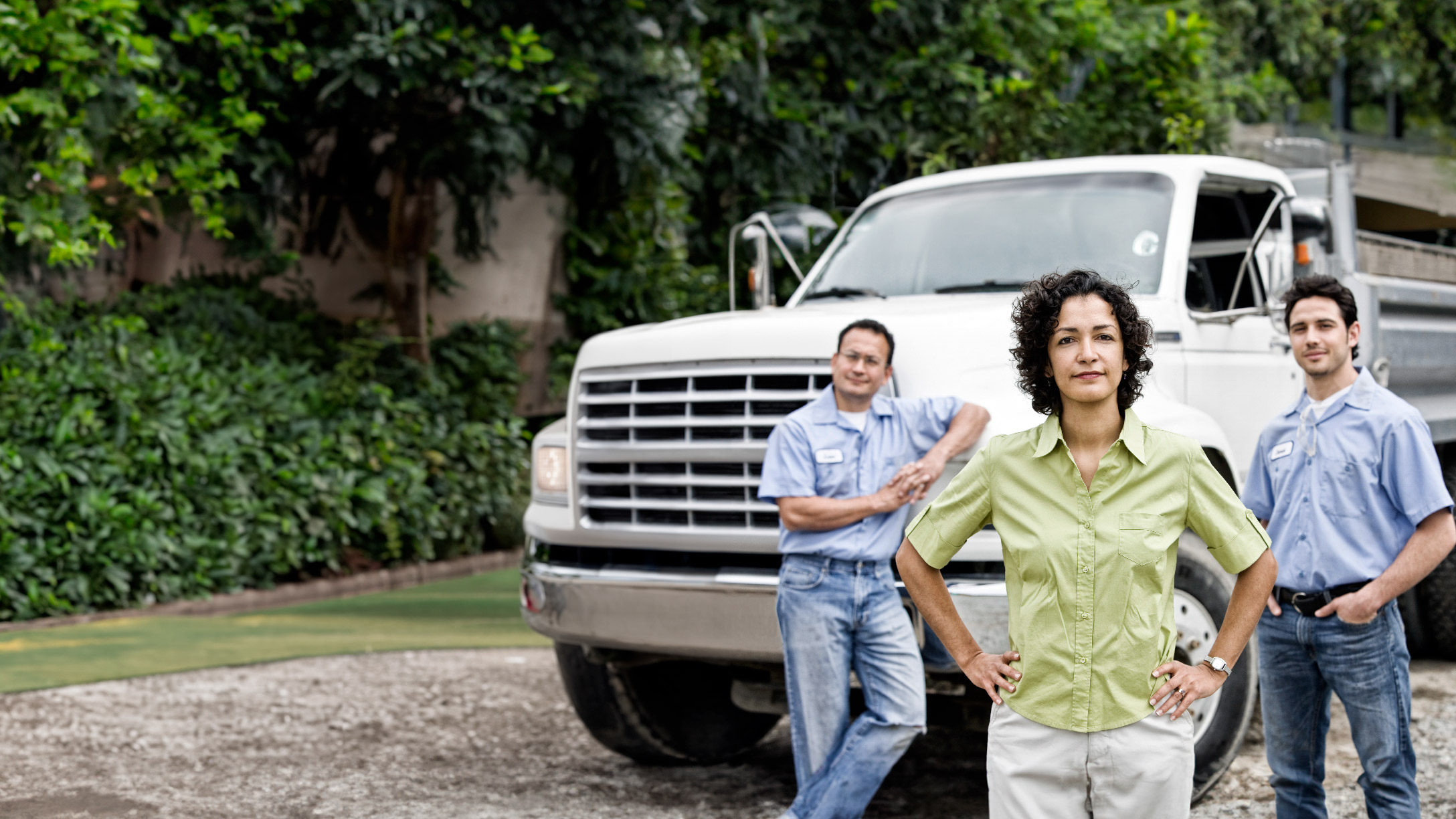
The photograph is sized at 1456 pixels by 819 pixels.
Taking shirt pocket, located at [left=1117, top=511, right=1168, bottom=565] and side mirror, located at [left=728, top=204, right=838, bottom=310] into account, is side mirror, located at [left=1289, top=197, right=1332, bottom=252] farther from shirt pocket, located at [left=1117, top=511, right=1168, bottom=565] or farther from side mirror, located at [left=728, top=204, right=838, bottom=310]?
shirt pocket, located at [left=1117, top=511, right=1168, bottom=565]

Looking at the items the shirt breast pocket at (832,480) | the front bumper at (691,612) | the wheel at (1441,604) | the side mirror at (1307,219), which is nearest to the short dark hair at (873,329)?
the shirt breast pocket at (832,480)

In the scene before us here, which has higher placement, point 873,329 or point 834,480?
point 873,329

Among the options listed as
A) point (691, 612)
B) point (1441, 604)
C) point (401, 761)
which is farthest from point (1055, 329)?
A: point (1441, 604)

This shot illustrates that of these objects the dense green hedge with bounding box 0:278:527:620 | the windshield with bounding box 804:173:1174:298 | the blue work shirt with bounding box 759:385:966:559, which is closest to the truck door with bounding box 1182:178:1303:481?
the windshield with bounding box 804:173:1174:298

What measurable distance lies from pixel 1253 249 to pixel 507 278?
1010cm

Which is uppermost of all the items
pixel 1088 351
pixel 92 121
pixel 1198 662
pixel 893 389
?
pixel 92 121

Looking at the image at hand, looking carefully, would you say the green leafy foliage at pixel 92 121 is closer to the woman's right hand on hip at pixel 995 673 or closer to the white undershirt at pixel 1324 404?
the white undershirt at pixel 1324 404

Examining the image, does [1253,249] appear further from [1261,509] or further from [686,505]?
[686,505]

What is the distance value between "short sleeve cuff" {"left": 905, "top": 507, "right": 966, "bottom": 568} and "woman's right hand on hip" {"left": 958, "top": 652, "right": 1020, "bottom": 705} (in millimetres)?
213

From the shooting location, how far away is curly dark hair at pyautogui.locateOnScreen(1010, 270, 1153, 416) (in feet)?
10.3

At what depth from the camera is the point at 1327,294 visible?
14.4ft

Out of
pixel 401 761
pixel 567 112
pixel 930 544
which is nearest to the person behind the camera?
pixel 930 544

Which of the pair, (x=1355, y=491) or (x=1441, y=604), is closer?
(x=1355, y=491)

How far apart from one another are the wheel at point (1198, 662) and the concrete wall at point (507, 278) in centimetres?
1001
